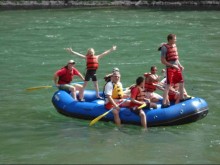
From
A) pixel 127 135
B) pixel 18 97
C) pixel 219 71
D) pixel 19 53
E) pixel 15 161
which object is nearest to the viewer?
pixel 15 161

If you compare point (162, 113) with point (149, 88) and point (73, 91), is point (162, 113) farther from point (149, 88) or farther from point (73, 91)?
point (73, 91)

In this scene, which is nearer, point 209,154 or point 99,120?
point 209,154

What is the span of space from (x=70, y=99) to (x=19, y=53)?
9374 millimetres

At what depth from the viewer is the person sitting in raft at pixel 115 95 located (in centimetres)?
1073

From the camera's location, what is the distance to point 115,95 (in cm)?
1099

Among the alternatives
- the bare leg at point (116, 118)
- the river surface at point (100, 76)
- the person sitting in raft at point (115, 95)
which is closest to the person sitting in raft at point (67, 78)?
the river surface at point (100, 76)

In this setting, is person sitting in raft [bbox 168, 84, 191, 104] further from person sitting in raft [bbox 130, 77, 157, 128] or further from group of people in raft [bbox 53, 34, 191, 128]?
person sitting in raft [bbox 130, 77, 157, 128]

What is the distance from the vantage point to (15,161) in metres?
9.33

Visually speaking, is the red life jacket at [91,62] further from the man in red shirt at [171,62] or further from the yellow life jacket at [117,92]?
the man in red shirt at [171,62]

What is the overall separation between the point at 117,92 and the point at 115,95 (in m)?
0.09

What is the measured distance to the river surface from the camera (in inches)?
382

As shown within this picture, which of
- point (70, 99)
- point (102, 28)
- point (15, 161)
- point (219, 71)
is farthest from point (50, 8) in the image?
point (15, 161)

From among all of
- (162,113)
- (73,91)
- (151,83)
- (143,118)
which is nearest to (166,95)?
(162,113)

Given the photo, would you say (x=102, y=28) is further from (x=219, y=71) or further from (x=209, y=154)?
(x=209, y=154)
